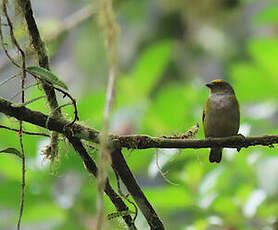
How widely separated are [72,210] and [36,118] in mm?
1336

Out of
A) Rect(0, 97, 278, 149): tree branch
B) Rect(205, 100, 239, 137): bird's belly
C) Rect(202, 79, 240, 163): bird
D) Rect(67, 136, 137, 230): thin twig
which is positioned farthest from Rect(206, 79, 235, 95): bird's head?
Rect(67, 136, 137, 230): thin twig

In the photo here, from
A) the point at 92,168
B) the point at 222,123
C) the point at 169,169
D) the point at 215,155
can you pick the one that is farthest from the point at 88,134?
the point at 169,169

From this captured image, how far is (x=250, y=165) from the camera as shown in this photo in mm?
2520

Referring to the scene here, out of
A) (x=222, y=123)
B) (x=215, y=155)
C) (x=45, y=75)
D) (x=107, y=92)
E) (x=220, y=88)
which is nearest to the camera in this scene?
(x=107, y=92)

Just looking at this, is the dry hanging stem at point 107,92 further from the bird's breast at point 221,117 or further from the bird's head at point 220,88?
the bird's head at point 220,88

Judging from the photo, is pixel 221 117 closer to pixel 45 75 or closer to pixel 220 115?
pixel 220 115

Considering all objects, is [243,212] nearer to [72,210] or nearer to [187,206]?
[187,206]

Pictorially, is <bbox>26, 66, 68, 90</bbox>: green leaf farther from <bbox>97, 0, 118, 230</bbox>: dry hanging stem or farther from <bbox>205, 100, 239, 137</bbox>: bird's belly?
<bbox>205, 100, 239, 137</bbox>: bird's belly

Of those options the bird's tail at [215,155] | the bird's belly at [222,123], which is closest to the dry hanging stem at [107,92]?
the bird's belly at [222,123]

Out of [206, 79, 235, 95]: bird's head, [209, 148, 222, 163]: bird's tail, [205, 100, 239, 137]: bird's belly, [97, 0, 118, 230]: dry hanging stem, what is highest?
[206, 79, 235, 95]: bird's head

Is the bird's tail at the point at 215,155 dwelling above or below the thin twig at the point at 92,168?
above

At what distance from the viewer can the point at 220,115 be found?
2227 millimetres

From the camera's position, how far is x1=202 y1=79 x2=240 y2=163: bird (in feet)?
7.18

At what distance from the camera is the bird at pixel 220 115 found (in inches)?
86.2
